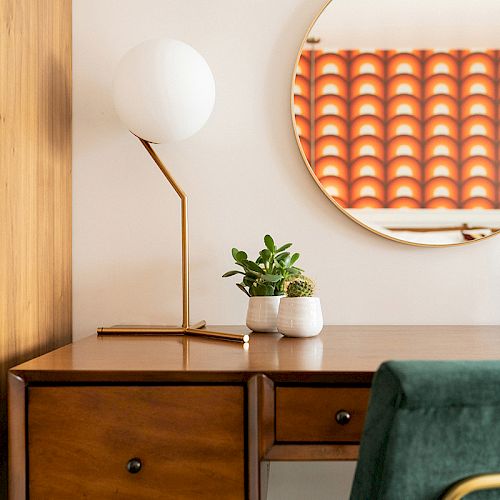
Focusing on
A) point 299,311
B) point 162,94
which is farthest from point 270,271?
point 162,94

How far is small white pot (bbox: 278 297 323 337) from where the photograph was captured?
134cm

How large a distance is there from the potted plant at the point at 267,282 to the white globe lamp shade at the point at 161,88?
0.33m

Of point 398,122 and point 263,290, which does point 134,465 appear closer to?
point 263,290

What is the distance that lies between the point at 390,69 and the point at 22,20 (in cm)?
88

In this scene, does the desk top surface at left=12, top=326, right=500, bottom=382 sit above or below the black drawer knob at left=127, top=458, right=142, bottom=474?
above

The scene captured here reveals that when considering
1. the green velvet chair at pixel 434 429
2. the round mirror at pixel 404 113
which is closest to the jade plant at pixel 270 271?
the round mirror at pixel 404 113

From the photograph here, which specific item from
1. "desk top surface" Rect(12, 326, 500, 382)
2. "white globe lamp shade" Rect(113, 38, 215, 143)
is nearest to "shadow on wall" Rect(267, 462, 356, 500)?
"desk top surface" Rect(12, 326, 500, 382)

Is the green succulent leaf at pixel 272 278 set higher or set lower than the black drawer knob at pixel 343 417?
higher

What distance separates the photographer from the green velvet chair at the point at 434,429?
0.65 m

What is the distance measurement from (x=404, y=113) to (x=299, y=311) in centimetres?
62

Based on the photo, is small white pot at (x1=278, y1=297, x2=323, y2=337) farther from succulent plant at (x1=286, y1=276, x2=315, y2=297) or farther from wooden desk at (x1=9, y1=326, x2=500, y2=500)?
wooden desk at (x1=9, y1=326, x2=500, y2=500)

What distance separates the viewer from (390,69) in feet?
5.32

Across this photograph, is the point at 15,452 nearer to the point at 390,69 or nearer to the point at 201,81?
the point at 201,81

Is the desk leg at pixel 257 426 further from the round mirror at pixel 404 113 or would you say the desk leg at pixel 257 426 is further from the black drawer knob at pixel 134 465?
the round mirror at pixel 404 113
